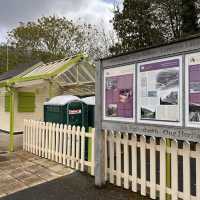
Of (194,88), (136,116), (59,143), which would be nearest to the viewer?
(194,88)

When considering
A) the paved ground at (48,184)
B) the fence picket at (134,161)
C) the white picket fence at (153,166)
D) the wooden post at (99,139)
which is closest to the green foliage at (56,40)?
the paved ground at (48,184)

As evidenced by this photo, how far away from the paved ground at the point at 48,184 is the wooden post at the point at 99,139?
22 cm

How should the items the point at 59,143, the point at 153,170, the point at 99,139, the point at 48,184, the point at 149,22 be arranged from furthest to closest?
the point at 149,22 → the point at 59,143 → the point at 48,184 → the point at 99,139 → the point at 153,170

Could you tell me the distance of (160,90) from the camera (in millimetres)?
3695

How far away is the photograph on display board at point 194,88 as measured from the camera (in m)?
3.25

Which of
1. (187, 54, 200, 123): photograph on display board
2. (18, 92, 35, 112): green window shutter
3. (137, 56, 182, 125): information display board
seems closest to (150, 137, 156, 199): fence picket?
(137, 56, 182, 125): information display board

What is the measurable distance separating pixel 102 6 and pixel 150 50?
65.9 ft

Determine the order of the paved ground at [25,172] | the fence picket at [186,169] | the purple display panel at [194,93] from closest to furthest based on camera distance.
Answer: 1. the purple display panel at [194,93]
2. the fence picket at [186,169]
3. the paved ground at [25,172]

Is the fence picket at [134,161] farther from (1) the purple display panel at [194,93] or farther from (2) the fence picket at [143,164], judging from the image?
(1) the purple display panel at [194,93]

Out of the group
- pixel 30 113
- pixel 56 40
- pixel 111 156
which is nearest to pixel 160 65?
pixel 111 156

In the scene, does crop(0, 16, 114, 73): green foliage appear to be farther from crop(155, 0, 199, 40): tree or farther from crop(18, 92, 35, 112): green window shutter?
crop(18, 92, 35, 112): green window shutter

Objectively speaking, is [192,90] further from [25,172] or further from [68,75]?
[68,75]

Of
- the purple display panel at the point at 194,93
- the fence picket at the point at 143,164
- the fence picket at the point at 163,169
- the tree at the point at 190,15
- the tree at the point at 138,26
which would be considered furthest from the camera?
the tree at the point at 138,26

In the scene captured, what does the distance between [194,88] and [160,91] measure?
52 centimetres
